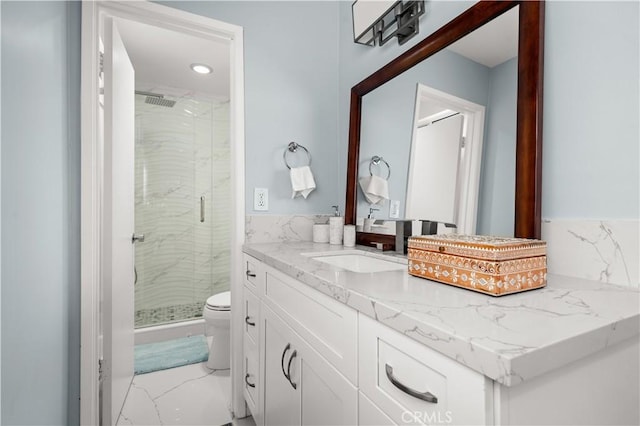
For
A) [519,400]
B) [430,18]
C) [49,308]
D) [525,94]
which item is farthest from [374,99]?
[49,308]

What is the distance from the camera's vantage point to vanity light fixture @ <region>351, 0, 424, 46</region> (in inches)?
53.7

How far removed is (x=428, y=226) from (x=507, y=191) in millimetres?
366

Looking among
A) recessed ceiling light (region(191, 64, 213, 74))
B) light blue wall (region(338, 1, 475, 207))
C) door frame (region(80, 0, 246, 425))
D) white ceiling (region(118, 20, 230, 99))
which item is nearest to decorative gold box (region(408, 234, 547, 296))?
light blue wall (region(338, 1, 475, 207))

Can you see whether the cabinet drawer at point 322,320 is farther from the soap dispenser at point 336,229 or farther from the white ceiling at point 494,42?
the white ceiling at point 494,42

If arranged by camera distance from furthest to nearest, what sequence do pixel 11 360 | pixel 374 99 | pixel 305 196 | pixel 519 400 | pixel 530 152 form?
pixel 305 196, pixel 374 99, pixel 530 152, pixel 11 360, pixel 519 400

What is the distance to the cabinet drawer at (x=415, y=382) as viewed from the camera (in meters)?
0.46

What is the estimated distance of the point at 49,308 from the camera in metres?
1.01

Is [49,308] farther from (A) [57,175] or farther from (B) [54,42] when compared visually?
(B) [54,42]

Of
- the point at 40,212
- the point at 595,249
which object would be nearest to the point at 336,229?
the point at 595,249

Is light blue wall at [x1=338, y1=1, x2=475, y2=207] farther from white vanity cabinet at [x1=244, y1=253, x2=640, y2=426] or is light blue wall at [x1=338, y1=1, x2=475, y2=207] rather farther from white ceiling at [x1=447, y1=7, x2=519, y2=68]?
white vanity cabinet at [x1=244, y1=253, x2=640, y2=426]

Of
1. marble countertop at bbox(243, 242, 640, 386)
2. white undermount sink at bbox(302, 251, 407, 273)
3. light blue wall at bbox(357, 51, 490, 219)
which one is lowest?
white undermount sink at bbox(302, 251, 407, 273)

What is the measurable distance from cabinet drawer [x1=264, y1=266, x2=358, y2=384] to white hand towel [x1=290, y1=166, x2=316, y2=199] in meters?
0.69

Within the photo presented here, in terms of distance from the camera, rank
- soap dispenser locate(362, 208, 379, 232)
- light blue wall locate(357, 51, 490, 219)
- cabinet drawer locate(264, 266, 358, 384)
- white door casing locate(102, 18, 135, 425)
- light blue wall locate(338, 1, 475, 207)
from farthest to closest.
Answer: soap dispenser locate(362, 208, 379, 232) → white door casing locate(102, 18, 135, 425) → light blue wall locate(338, 1, 475, 207) → light blue wall locate(357, 51, 490, 219) → cabinet drawer locate(264, 266, 358, 384)

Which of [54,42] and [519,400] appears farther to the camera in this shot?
[54,42]
